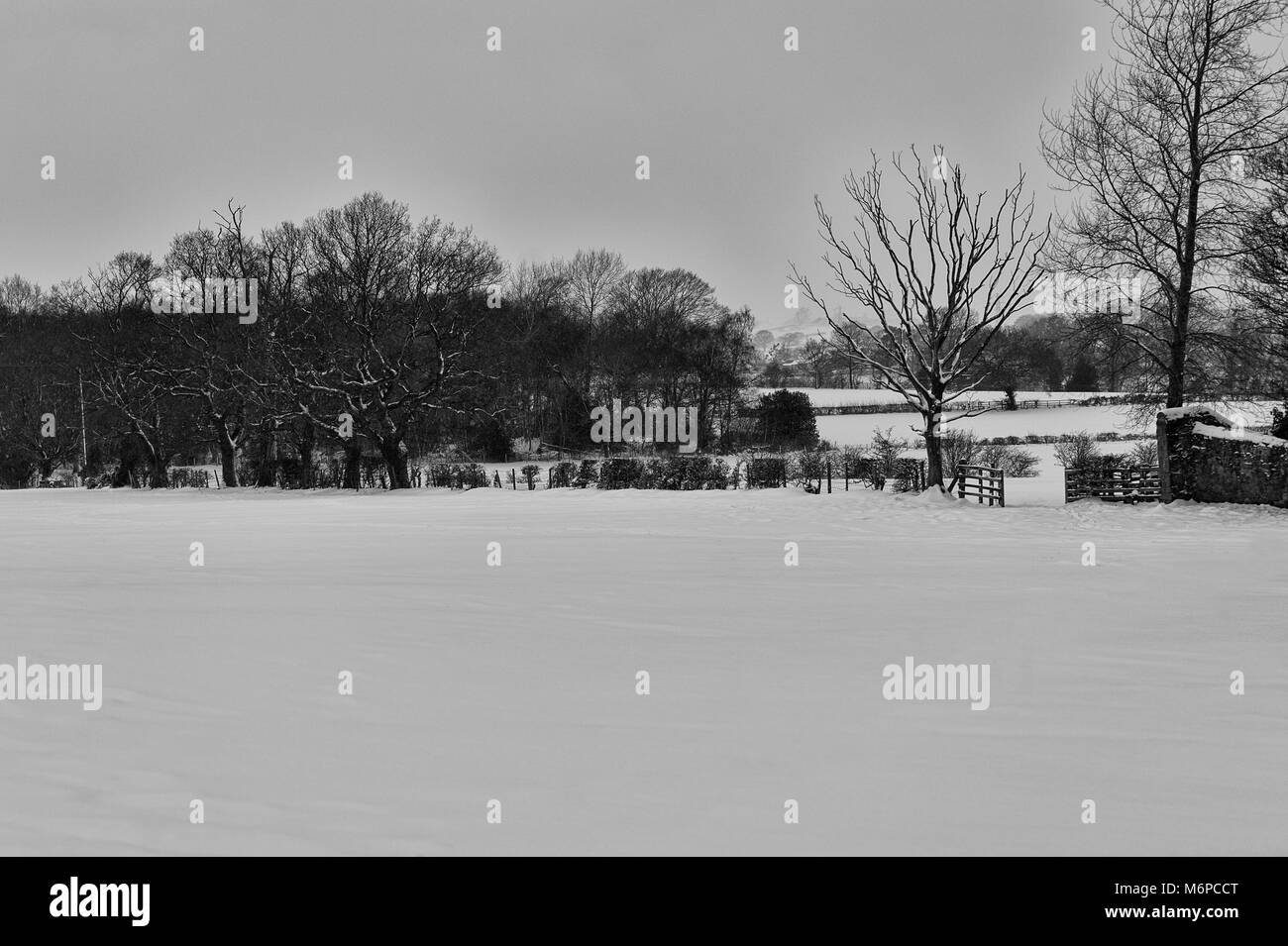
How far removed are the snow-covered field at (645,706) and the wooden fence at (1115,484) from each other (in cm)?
989

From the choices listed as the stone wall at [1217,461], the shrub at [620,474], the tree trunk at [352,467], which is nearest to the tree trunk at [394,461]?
the tree trunk at [352,467]

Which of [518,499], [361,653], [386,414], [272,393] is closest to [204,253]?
[272,393]

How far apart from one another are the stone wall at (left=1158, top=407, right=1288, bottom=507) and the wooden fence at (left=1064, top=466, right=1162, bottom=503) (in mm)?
547

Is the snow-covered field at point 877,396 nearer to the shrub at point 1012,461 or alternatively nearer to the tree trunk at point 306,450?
the shrub at point 1012,461

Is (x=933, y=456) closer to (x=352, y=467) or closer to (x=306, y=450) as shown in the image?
(x=352, y=467)

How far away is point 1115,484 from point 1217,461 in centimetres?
299

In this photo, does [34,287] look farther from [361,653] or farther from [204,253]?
[361,653]

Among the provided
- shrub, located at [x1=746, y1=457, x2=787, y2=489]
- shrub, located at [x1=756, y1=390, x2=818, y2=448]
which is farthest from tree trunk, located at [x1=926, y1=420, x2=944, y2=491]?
shrub, located at [x1=756, y1=390, x2=818, y2=448]

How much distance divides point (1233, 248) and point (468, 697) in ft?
88.9

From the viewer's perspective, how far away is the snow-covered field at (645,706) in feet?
15.2

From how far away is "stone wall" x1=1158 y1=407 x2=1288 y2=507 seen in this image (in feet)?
68.9

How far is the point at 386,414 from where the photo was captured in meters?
37.5

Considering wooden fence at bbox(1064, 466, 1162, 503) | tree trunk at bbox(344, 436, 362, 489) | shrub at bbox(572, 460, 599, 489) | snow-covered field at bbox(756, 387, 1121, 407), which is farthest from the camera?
snow-covered field at bbox(756, 387, 1121, 407)

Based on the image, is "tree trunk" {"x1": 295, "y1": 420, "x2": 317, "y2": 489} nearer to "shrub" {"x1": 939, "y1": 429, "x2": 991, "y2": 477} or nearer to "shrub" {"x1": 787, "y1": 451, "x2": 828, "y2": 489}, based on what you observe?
"shrub" {"x1": 787, "y1": 451, "x2": 828, "y2": 489}
